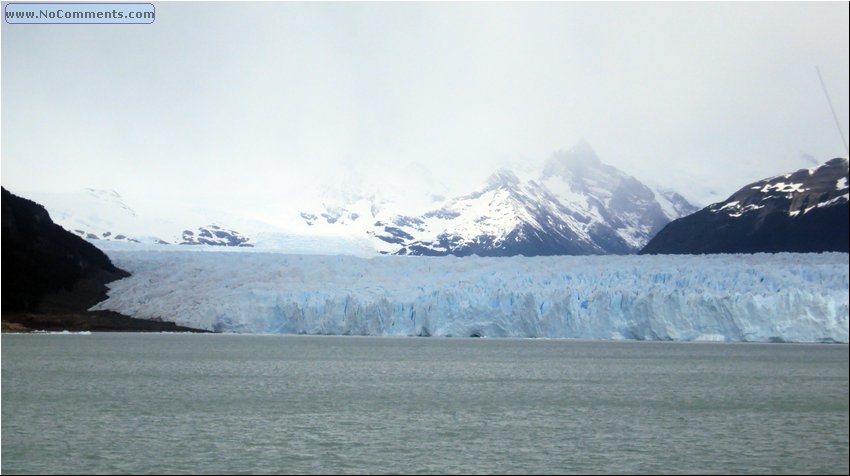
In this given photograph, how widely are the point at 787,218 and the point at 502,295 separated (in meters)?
13.9

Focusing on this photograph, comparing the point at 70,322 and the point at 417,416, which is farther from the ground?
the point at 70,322

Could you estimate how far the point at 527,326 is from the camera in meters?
46.3

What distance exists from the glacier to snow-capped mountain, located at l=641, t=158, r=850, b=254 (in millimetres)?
1285

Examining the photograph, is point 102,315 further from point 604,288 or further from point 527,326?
point 604,288

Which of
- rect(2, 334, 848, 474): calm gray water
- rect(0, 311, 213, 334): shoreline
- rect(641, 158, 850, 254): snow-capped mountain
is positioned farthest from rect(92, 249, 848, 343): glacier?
rect(2, 334, 848, 474): calm gray water

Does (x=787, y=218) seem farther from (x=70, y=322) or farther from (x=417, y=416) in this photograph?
(x=70, y=322)

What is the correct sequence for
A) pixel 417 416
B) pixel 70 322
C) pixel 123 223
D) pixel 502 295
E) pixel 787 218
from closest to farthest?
pixel 417 416
pixel 787 218
pixel 502 295
pixel 70 322
pixel 123 223

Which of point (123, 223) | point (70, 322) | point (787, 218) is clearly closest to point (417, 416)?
point (787, 218)

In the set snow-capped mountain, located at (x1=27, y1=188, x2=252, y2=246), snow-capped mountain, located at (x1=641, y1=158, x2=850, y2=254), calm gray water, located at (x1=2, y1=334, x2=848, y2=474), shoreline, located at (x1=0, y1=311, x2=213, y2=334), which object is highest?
snow-capped mountain, located at (x1=27, y1=188, x2=252, y2=246)

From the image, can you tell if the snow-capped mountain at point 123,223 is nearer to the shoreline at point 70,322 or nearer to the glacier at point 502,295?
the shoreline at point 70,322

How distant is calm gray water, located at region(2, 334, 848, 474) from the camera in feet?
54.5

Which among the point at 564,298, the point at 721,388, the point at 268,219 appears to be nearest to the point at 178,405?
the point at 721,388

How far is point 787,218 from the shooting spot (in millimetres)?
37031

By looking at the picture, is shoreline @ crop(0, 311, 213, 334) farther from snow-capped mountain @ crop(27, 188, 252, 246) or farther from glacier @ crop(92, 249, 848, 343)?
snow-capped mountain @ crop(27, 188, 252, 246)
